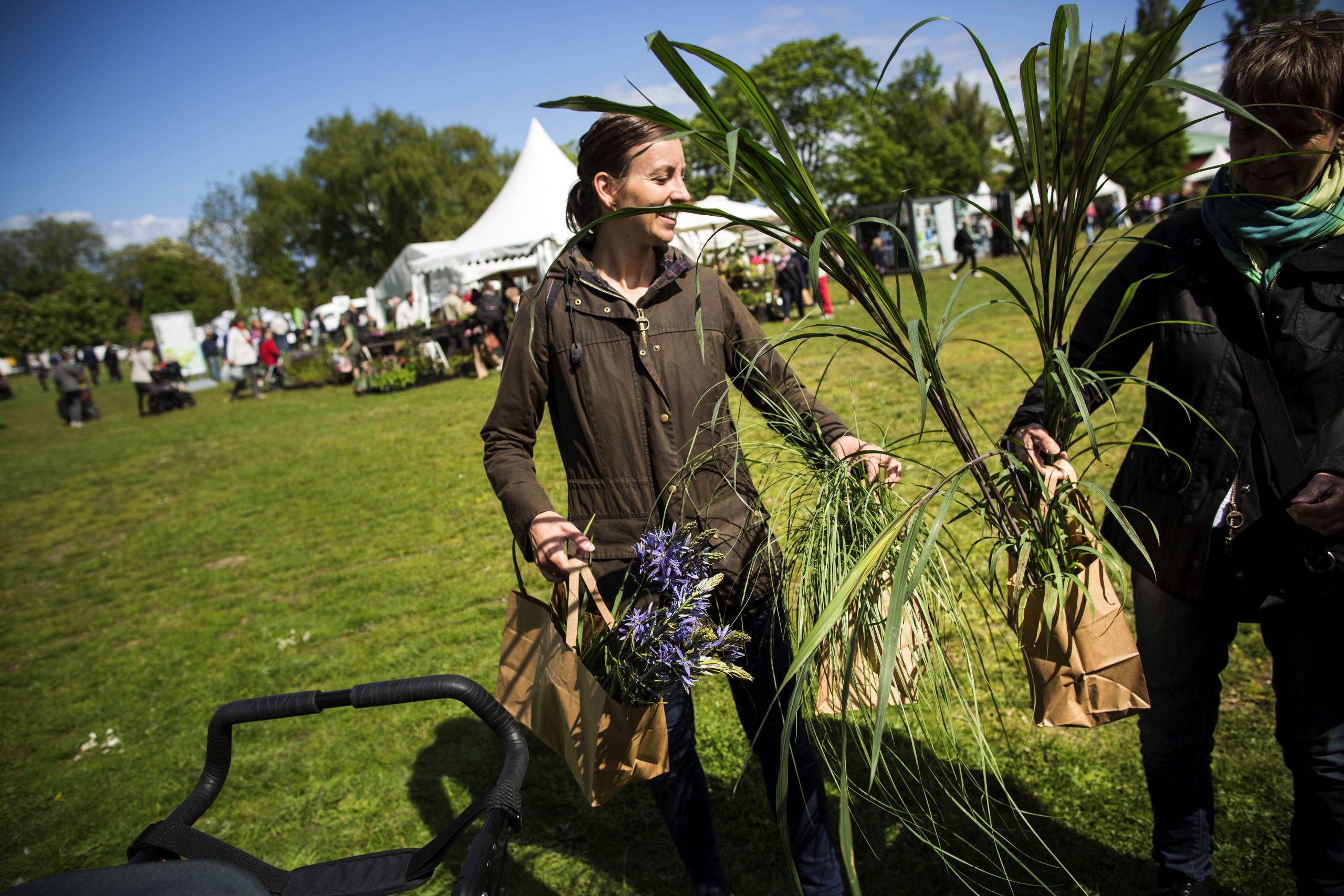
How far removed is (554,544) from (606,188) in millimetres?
802

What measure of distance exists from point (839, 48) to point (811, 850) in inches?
2358

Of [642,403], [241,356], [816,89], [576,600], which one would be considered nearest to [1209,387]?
[642,403]

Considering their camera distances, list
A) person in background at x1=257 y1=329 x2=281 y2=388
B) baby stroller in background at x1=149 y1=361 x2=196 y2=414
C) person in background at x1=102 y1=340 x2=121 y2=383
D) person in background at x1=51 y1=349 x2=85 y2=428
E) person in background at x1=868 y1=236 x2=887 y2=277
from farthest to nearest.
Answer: person in background at x1=102 y1=340 x2=121 y2=383
person in background at x1=868 y1=236 x2=887 y2=277
person in background at x1=257 y1=329 x2=281 y2=388
baby stroller in background at x1=149 y1=361 x2=196 y2=414
person in background at x1=51 y1=349 x2=85 y2=428

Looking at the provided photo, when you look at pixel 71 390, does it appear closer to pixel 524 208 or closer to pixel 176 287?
pixel 524 208

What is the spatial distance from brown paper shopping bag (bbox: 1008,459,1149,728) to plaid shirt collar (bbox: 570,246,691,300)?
2.97 feet

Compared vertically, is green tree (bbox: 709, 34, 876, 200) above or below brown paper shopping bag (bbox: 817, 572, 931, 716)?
above

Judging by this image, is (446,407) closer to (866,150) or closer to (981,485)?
(981,485)

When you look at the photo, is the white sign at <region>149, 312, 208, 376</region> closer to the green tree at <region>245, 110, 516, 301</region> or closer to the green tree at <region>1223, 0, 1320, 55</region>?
the green tree at <region>245, 110, 516, 301</region>

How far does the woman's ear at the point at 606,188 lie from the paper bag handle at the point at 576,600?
0.80 metres

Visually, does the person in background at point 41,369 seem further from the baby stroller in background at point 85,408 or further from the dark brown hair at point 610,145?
the dark brown hair at point 610,145

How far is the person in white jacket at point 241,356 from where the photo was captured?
17984 mm

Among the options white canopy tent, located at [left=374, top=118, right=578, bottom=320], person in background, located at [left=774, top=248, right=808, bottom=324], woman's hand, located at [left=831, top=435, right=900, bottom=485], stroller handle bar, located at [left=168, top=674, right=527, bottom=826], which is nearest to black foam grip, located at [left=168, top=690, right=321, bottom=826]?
stroller handle bar, located at [left=168, top=674, right=527, bottom=826]

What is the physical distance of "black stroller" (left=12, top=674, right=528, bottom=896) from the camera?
55.9 inches

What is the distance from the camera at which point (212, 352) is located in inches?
953
